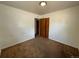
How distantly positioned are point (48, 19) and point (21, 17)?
228 cm

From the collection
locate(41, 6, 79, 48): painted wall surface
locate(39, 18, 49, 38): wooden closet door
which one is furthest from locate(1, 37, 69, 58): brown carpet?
locate(39, 18, 49, 38): wooden closet door

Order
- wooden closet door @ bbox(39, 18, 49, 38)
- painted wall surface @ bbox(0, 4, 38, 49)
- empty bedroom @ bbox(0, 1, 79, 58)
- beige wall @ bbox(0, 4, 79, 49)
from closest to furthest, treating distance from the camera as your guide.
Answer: empty bedroom @ bbox(0, 1, 79, 58) → painted wall surface @ bbox(0, 4, 38, 49) → beige wall @ bbox(0, 4, 79, 49) → wooden closet door @ bbox(39, 18, 49, 38)

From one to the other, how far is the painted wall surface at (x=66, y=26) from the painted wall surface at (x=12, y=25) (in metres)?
1.87

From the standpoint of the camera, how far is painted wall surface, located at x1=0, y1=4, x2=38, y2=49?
129 inches

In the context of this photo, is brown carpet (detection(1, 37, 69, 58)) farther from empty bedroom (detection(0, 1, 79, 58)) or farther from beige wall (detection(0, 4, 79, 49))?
beige wall (detection(0, 4, 79, 49))

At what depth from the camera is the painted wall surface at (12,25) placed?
10.7ft

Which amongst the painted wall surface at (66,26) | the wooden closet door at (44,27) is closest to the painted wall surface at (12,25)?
the wooden closet door at (44,27)

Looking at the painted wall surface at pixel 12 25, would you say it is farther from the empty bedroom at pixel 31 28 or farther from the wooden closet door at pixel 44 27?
the wooden closet door at pixel 44 27

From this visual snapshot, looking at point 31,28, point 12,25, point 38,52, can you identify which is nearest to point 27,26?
point 31,28

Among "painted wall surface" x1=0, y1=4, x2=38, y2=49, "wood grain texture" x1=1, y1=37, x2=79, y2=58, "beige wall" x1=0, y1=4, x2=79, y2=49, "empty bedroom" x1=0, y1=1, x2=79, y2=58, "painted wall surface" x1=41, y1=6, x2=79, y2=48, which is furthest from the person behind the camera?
"painted wall surface" x1=41, y1=6, x2=79, y2=48

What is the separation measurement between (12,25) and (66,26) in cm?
288

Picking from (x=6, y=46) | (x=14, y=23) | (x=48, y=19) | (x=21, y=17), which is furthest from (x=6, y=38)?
(x=48, y=19)

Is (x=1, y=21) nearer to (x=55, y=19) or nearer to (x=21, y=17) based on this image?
(x=21, y=17)

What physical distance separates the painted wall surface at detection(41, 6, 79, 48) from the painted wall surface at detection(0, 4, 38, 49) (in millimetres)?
1869
